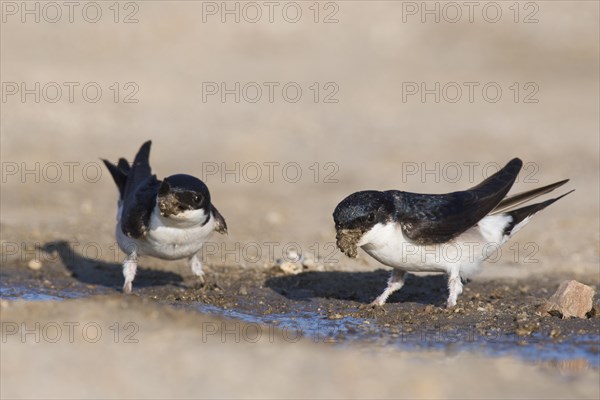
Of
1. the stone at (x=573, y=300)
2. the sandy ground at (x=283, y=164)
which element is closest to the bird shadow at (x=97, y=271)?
the sandy ground at (x=283, y=164)

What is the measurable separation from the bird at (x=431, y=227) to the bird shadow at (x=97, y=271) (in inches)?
94.6

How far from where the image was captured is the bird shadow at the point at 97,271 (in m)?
10.0

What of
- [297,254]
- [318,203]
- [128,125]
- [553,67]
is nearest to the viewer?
[297,254]

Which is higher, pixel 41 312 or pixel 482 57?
pixel 482 57

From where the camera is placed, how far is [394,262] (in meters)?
8.06

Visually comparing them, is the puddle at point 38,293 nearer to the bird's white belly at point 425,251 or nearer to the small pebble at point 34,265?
the small pebble at point 34,265

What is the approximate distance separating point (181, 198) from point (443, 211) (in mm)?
1955

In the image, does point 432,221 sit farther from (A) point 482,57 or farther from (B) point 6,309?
(A) point 482,57

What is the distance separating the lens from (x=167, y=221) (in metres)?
8.69

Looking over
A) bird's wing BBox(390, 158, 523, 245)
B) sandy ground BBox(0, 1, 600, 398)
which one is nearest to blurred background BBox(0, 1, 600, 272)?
sandy ground BBox(0, 1, 600, 398)

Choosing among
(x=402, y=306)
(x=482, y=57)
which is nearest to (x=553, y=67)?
(x=482, y=57)

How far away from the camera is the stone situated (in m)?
7.79

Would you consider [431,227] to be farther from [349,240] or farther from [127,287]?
[127,287]

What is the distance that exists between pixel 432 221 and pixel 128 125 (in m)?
7.94
